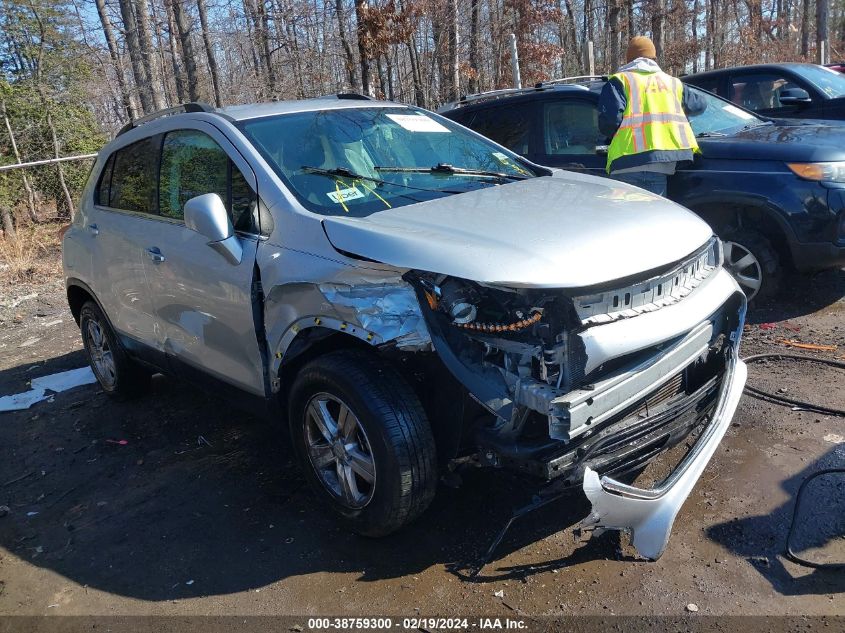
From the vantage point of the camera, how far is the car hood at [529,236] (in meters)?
2.57

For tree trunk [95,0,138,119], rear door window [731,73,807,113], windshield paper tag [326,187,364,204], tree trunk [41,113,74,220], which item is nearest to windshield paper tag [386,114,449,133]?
windshield paper tag [326,187,364,204]

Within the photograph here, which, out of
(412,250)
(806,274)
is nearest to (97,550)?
(412,250)

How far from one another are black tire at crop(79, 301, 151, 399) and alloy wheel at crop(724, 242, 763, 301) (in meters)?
4.58

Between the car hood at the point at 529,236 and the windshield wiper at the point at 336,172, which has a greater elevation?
the windshield wiper at the point at 336,172

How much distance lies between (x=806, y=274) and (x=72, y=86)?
17.1 meters

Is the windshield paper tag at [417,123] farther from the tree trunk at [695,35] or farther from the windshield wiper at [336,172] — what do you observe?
the tree trunk at [695,35]

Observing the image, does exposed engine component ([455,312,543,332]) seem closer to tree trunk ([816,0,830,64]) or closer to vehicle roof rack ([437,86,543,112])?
vehicle roof rack ([437,86,543,112])

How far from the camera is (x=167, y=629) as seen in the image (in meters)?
2.78

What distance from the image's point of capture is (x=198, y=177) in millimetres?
3854

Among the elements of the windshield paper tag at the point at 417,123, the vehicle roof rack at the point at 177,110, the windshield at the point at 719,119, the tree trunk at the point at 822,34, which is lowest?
the windshield at the point at 719,119

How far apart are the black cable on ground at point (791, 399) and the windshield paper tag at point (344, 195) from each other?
267 centimetres

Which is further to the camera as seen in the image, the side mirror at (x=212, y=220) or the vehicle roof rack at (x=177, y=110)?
the vehicle roof rack at (x=177, y=110)

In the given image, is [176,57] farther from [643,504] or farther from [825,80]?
[643,504]

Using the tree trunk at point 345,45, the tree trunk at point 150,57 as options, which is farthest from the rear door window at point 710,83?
the tree trunk at point 150,57
